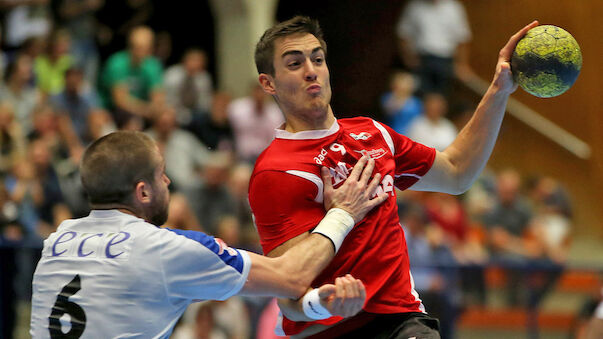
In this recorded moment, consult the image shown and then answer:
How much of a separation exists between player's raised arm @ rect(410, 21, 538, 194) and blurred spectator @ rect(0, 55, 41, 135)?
6019 millimetres

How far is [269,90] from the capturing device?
4.45 metres

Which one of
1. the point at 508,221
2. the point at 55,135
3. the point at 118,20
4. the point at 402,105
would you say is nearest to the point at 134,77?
the point at 55,135

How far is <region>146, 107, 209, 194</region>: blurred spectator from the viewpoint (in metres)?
9.32

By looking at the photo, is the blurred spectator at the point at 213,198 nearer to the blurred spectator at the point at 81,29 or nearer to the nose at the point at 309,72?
the blurred spectator at the point at 81,29

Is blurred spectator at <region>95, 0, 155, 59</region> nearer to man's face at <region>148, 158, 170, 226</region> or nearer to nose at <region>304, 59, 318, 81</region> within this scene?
nose at <region>304, 59, 318, 81</region>

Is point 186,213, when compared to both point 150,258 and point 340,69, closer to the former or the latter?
point 340,69

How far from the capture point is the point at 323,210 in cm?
424

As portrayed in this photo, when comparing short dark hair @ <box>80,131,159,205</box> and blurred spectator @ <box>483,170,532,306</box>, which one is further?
blurred spectator @ <box>483,170,532,306</box>

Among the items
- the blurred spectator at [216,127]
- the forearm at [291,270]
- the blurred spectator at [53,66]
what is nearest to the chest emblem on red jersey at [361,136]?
the forearm at [291,270]

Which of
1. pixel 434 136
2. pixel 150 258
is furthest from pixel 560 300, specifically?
pixel 150 258

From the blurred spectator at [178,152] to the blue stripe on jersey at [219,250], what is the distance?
532 centimetres

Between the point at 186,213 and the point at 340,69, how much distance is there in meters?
3.76

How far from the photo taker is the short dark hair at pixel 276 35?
14.4 feet

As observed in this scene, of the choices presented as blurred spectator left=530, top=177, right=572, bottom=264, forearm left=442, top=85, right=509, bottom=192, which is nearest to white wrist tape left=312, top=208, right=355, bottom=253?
forearm left=442, top=85, right=509, bottom=192
